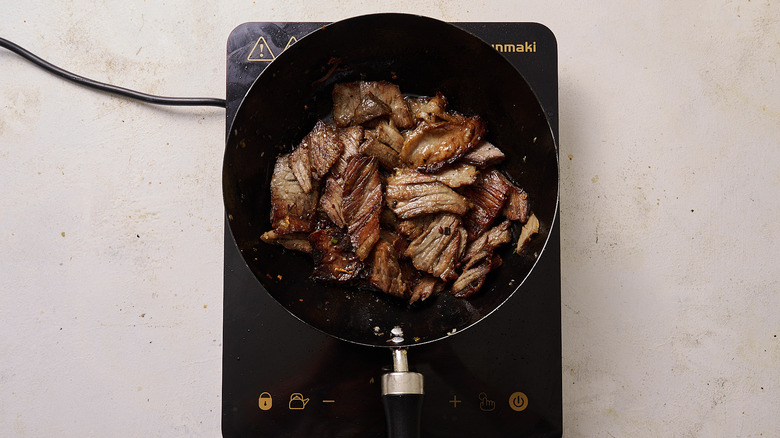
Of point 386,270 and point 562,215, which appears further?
point 562,215

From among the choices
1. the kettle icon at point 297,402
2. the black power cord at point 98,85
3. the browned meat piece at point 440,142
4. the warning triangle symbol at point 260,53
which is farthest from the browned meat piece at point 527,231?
the black power cord at point 98,85

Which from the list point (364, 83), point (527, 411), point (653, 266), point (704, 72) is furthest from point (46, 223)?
point (704, 72)

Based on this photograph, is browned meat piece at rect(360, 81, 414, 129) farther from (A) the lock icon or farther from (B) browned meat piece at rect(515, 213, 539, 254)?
(A) the lock icon

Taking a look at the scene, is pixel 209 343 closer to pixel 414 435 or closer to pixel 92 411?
pixel 92 411

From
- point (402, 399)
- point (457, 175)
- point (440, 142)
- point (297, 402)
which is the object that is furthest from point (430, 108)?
point (297, 402)

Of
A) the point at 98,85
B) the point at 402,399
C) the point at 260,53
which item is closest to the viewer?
the point at 402,399

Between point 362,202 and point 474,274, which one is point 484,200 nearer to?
point 474,274

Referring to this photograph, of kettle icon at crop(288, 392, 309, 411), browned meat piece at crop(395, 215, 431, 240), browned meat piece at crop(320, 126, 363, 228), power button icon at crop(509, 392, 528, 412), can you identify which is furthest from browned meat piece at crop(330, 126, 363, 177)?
power button icon at crop(509, 392, 528, 412)
